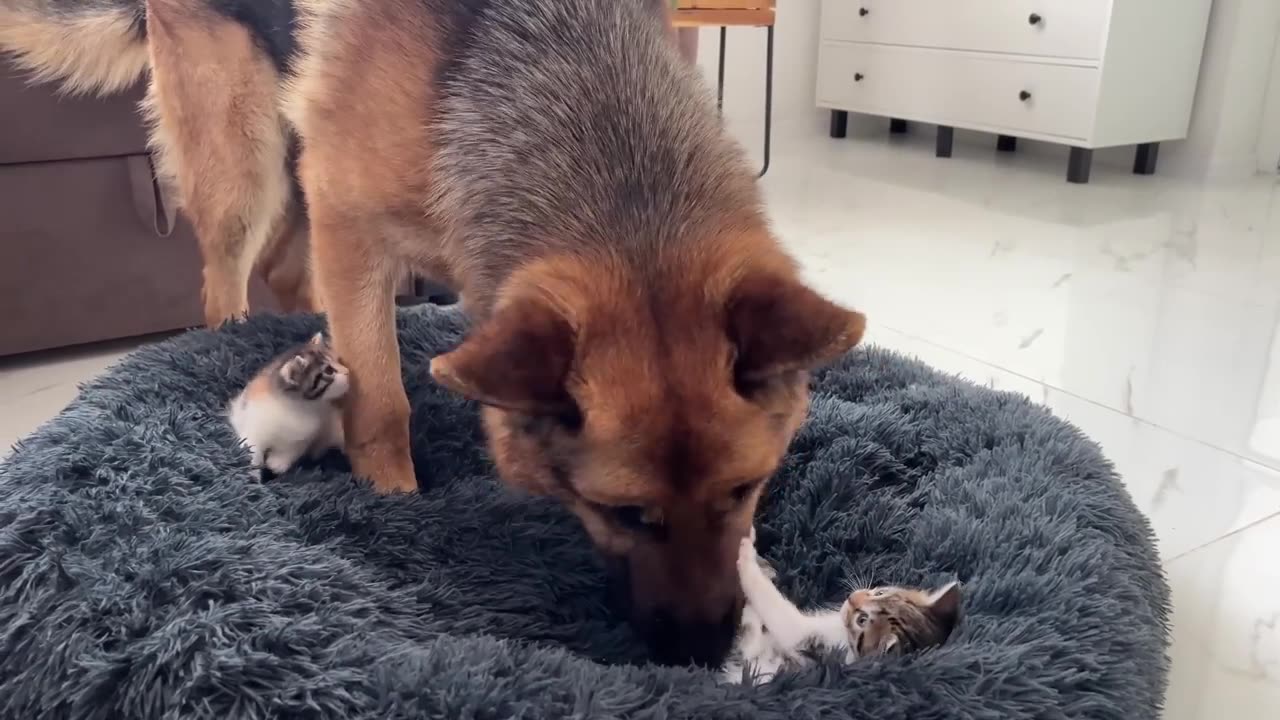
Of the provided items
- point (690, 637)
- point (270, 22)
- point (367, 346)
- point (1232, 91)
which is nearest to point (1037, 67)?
point (1232, 91)

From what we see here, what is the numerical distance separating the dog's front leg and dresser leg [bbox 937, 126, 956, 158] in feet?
14.8

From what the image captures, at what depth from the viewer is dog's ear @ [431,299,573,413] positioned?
100 centimetres

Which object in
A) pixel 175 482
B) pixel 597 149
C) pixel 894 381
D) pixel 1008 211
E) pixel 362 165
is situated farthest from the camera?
pixel 1008 211

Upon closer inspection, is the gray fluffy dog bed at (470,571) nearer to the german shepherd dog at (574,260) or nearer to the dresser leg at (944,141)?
the german shepherd dog at (574,260)

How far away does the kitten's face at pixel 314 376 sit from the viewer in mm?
1627

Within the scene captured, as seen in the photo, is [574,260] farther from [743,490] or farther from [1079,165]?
[1079,165]

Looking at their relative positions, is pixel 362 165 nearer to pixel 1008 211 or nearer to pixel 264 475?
pixel 264 475

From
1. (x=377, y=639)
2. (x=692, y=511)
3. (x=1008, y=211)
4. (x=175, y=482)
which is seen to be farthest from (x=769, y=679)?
(x=1008, y=211)

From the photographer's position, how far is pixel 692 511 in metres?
1.12

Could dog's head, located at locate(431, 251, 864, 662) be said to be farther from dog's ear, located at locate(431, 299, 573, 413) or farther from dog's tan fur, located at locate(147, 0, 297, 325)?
dog's tan fur, located at locate(147, 0, 297, 325)

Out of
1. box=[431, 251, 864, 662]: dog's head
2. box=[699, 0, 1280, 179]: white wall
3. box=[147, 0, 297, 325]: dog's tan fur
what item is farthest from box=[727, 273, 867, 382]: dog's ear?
box=[699, 0, 1280, 179]: white wall

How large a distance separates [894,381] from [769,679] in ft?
3.20

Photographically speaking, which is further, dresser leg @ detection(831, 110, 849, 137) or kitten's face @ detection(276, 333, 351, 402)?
dresser leg @ detection(831, 110, 849, 137)

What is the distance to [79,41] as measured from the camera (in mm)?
2252
